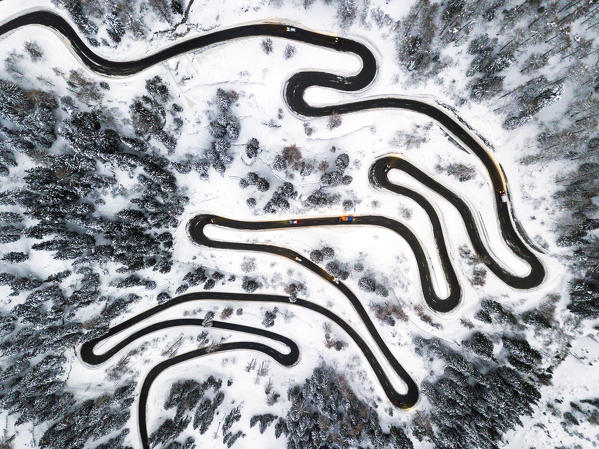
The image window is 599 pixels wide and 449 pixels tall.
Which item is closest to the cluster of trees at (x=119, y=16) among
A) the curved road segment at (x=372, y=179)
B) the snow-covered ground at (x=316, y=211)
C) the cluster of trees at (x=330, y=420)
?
the snow-covered ground at (x=316, y=211)

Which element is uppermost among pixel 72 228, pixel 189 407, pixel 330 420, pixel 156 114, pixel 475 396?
pixel 156 114

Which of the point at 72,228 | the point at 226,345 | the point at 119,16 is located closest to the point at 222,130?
the point at 119,16

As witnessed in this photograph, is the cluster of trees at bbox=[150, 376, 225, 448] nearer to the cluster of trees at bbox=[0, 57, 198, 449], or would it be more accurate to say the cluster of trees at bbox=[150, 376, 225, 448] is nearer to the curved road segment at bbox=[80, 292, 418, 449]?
the curved road segment at bbox=[80, 292, 418, 449]

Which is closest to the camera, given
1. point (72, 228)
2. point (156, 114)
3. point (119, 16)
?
point (119, 16)

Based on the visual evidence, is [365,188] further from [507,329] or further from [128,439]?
[128,439]

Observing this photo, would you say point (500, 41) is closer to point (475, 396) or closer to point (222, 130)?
point (222, 130)

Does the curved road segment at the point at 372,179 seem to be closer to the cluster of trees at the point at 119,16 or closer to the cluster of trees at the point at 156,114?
the cluster of trees at the point at 119,16
